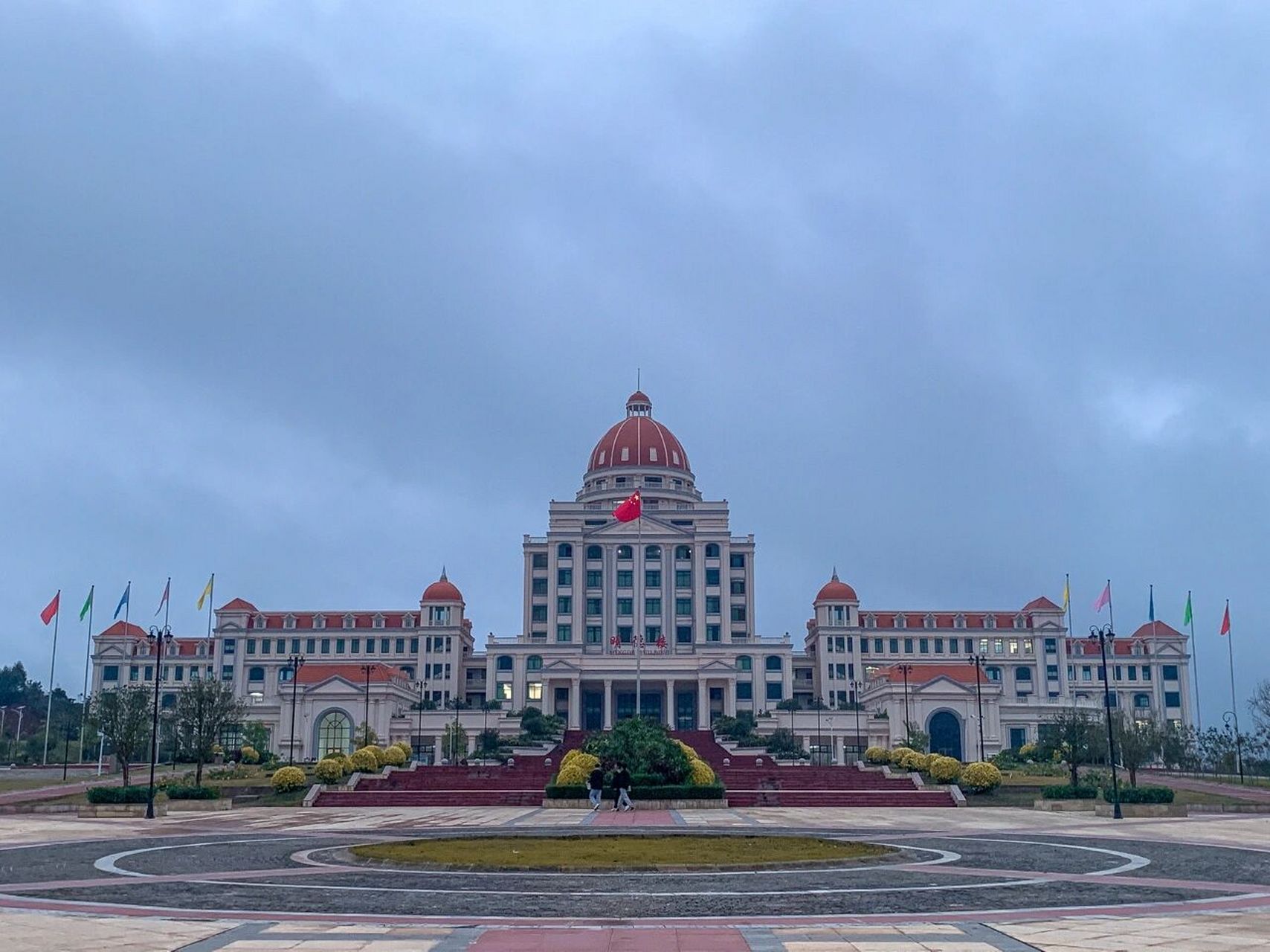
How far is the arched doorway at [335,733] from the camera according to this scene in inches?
3735

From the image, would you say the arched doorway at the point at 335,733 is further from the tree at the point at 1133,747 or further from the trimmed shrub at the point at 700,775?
the tree at the point at 1133,747

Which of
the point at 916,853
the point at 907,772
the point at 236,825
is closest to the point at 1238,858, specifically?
the point at 916,853

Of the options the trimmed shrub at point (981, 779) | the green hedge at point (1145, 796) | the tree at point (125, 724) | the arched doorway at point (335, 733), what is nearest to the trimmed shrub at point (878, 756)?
the trimmed shrub at point (981, 779)

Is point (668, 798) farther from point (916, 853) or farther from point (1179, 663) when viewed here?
point (1179, 663)

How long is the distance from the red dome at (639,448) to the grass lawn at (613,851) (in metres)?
91.1

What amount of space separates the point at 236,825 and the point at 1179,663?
107793 millimetres

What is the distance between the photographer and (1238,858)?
26.7 metres

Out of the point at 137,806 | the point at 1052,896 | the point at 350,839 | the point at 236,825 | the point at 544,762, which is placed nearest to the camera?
the point at 1052,896

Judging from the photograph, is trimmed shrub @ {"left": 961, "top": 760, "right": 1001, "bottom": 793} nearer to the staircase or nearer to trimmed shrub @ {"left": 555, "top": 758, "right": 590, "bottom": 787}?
the staircase

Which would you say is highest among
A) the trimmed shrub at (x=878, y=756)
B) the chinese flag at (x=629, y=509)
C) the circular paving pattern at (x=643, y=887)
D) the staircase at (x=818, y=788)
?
the chinese flag at (x=629, y=509)

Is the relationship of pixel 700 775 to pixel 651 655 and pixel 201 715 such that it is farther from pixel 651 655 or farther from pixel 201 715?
pixel 651 655

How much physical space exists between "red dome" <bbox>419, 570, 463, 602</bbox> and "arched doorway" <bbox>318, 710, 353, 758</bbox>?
2514 cm

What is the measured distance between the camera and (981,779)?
5381cm

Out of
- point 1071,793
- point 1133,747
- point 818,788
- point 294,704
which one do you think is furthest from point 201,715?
point 1133,747
